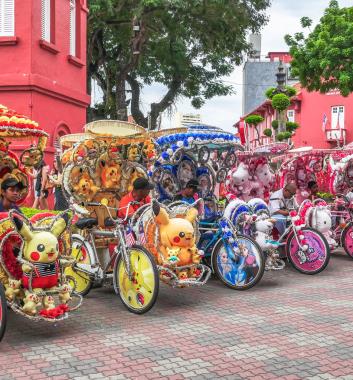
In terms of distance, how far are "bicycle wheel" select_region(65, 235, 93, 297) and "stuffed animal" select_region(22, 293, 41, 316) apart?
173 cm

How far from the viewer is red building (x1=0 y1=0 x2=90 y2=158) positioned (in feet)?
44.6

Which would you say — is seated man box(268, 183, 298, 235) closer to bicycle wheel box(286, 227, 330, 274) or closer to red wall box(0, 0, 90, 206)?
bicycle wheel box(286, 227, 330, 274)

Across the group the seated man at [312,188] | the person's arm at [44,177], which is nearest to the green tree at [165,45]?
the person's arm at [44,177]

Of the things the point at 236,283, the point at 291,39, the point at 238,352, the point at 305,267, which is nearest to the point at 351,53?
the point at 291,39

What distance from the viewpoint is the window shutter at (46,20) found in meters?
14.3

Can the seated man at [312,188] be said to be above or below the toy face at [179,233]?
above

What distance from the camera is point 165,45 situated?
992 inches

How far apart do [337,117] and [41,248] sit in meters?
32.1

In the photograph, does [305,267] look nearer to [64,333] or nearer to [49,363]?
[64,333]

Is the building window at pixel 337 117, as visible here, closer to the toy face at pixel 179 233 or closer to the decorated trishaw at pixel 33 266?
the toy face at pixel 179 233

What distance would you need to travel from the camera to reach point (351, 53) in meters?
20.2

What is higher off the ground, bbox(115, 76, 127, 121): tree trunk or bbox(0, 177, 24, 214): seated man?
bbox(115, 76, 127, 121): tree trunk

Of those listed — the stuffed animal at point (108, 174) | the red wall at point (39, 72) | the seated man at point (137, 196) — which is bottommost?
the seated man at point (137, 196)

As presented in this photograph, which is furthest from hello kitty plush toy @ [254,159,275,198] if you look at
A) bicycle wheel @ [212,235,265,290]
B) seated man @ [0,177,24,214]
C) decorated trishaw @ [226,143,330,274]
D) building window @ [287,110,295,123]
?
building window @ [287,110,295,123]
